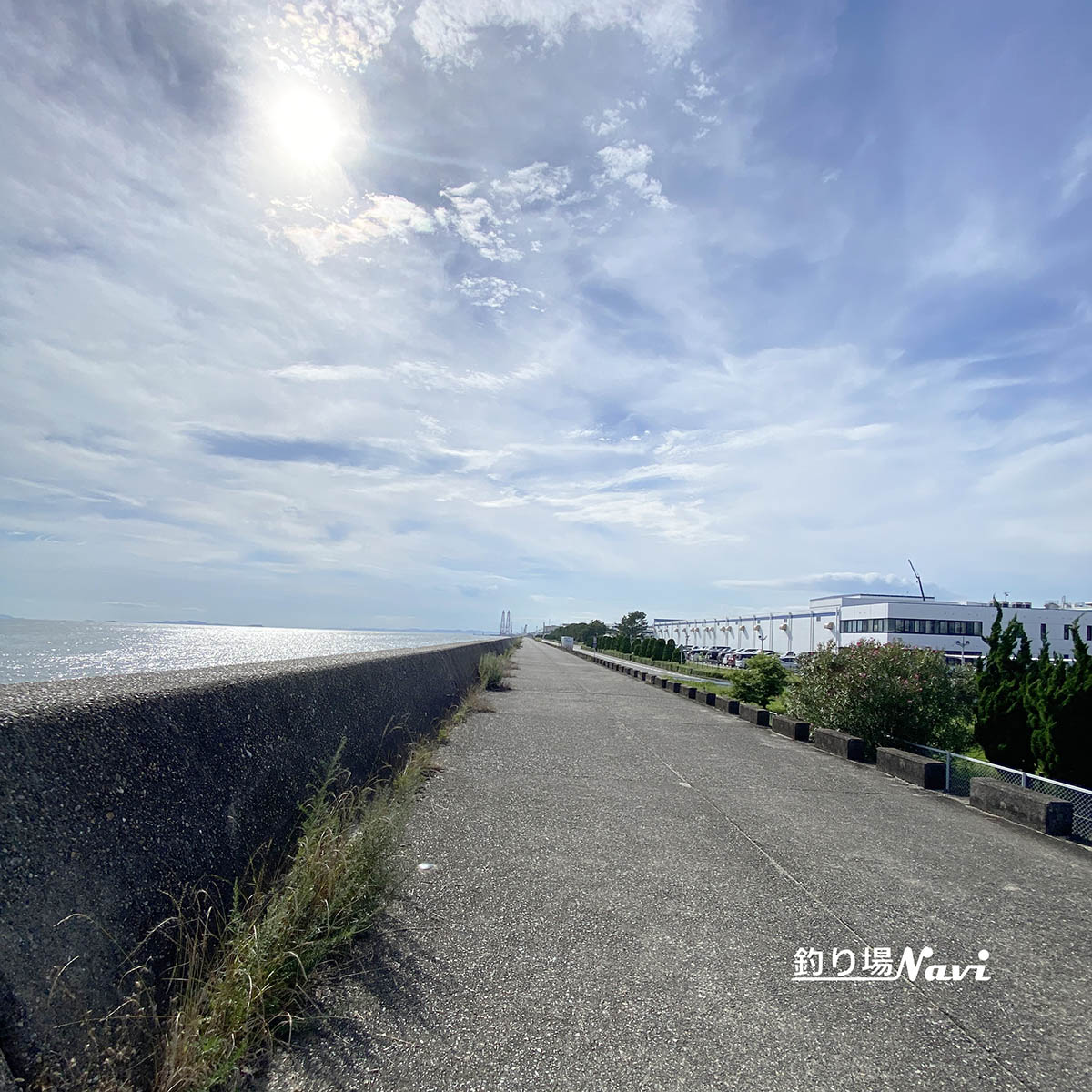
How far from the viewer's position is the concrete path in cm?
261

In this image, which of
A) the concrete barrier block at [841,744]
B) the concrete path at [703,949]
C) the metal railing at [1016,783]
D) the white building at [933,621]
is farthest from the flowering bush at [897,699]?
the white building at [933,621]

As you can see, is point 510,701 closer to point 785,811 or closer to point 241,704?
point 785,811

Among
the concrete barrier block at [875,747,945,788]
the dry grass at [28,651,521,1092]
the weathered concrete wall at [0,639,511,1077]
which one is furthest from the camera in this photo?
the concrete barrier block at [875,747,945,788]

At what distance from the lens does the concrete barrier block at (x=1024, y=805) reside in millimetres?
5895

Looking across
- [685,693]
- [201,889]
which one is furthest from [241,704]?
[685,693]

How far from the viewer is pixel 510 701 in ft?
49.0

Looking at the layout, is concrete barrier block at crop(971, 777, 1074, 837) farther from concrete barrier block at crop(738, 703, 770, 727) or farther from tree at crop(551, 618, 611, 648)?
tree at crop(551, 618, 611, 648)

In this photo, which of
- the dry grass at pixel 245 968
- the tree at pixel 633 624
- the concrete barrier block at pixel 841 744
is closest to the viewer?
the dry grass at pixel 245 968

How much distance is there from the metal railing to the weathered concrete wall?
614cm

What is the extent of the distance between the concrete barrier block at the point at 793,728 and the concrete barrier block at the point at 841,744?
0.60m

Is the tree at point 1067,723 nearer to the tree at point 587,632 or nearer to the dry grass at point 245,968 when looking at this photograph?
the dry grass at point 245,968

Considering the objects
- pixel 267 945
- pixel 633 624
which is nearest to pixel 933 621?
pixel 633 624

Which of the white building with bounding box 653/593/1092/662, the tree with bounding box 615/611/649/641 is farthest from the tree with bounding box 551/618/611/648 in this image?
the white building with bounding box 653/593/1092/662

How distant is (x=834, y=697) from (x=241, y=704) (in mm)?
8884
